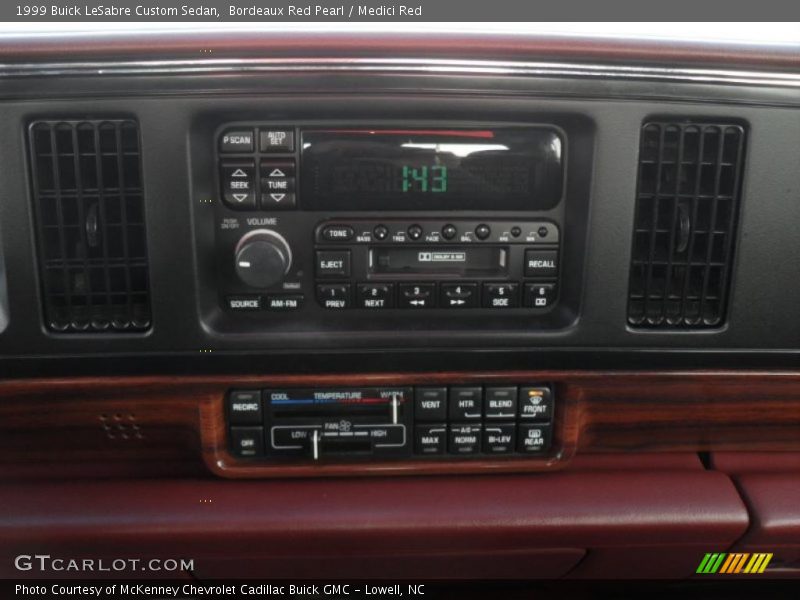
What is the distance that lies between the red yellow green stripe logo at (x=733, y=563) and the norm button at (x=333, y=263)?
707 millimetres

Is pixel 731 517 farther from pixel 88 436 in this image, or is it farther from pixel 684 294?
pixel 88 436

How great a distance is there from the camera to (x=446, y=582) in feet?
4.41

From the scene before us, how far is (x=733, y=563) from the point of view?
122cm

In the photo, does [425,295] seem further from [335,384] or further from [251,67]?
[251,67]

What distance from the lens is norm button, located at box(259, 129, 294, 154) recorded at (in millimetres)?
970

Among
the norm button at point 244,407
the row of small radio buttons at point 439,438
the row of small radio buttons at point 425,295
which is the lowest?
the row of small radio buttons at point 439,438

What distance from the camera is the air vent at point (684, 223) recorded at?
3.25 feet

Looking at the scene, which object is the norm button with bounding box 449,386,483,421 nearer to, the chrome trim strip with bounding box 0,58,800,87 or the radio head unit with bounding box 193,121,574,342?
the radio head unit with bounding box 193,121,574,342

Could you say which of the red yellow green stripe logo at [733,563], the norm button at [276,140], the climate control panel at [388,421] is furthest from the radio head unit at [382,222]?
the red yellow green stripe logo at [733,563]

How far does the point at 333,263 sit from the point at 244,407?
246 mm

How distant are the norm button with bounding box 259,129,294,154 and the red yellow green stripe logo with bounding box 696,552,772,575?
861 millimetres

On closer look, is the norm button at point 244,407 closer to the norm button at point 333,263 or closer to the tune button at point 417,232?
the norm button at point 333,263

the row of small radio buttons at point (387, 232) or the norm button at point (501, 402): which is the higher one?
the row of small radio buttons at point (387, 232)

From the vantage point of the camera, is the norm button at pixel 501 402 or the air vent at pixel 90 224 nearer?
the air vent at pixel 90 224
